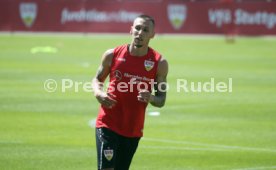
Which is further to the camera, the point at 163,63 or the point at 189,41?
the point at 189,41

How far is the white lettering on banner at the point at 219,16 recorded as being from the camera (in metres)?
50.9

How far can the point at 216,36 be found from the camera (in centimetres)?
5331

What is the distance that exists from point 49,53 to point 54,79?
11956mm

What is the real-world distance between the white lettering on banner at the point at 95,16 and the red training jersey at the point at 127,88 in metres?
42.0

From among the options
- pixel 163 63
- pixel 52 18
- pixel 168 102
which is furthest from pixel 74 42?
pixel 163 63

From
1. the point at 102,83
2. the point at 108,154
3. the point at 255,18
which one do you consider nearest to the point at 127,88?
the point at 102,83

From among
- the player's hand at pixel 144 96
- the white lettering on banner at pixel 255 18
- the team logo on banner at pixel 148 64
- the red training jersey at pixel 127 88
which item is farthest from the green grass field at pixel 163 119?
the white lettering on banner at pixel 255 18

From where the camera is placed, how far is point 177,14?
5062 cm

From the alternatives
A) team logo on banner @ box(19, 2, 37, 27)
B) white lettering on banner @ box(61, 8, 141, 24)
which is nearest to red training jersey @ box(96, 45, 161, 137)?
team logo on banner @ box(19, 2, 37, 27)

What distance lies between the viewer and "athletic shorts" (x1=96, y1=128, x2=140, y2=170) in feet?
31.5

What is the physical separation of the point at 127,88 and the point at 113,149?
2.62 ft

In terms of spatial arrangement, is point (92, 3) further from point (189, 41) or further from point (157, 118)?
point (157, 118)

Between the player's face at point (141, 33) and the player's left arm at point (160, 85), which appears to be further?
the player's left arm at point (160, 85)

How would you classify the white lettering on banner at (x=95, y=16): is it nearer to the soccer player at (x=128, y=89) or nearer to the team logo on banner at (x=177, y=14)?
the team logo on banner at (x=177, y=14)
